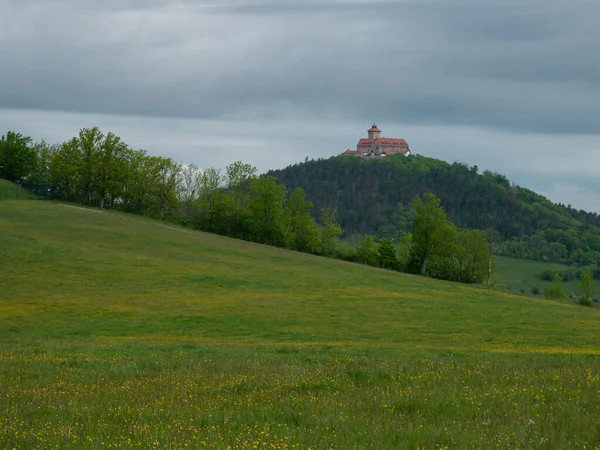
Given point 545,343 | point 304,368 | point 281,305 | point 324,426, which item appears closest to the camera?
point 324,426

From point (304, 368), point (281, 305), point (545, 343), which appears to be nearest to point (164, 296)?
point (281, 305)

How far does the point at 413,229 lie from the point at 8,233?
57.7 meters

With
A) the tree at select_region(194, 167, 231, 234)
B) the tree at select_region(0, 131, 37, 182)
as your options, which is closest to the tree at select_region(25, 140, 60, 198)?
the tree at select_region(0, 131, 37, 182)

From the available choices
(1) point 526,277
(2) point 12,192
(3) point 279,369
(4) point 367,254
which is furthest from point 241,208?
(1) point 526,277

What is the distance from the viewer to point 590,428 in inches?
340

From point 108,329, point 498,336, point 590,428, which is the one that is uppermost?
point 590,428

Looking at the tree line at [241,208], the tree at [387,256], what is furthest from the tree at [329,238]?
the tree at [387,256]

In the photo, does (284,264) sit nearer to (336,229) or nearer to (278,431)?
(336,229)

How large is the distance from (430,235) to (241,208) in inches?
1267

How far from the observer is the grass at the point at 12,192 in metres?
118

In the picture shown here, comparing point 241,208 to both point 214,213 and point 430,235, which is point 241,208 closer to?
point 214,213

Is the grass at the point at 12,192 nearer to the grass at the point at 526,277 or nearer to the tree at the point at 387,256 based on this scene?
the tree at the point at 387,256

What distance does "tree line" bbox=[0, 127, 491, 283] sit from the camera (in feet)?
329

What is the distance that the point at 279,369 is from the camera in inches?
597
